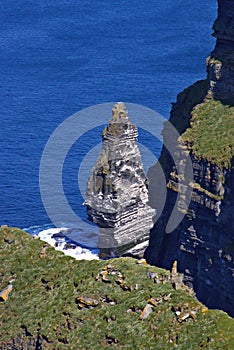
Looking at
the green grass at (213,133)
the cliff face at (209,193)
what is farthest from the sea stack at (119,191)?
the green grass at (213,133)

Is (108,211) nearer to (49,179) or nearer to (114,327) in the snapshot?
(114,327)

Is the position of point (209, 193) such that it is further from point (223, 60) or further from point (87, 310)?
point (87, 310)

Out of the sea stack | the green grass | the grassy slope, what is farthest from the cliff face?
the grassy slope

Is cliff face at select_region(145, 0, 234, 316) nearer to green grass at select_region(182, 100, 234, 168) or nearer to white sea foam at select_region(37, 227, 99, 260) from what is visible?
green grass at select_region(182, 100, 234, 168)

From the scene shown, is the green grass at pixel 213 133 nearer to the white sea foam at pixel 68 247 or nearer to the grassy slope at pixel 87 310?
the white sea foam at pixel 68 247

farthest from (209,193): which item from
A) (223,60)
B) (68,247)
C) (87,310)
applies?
(87,310)

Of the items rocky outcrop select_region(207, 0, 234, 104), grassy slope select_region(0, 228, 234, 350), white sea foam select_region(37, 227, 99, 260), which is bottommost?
grassy slope select_region(0, 228, 234, 350)
